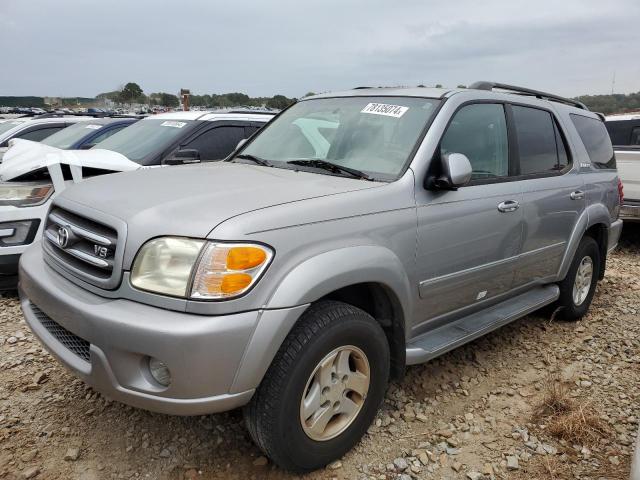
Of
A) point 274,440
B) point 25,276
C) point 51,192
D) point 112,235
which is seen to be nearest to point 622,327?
point 274,440

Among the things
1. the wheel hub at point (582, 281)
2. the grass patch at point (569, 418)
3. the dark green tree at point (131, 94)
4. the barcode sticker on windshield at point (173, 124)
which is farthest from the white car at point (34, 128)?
the dark green tree at point (131, 94)

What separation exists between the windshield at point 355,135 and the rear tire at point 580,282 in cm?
214

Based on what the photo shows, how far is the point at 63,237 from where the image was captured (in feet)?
7.88

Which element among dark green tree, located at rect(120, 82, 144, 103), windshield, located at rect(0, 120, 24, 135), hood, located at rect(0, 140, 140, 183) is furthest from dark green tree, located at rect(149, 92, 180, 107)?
hood, located at rect(0, 140, 140, 183)

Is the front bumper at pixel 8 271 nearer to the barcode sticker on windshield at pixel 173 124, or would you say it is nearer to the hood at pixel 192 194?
the hood at pixel 192 194

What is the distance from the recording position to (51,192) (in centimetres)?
447

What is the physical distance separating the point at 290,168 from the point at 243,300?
1.24 meters

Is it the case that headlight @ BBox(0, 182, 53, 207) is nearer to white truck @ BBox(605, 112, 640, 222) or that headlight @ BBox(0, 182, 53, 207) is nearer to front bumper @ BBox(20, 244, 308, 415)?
front bumper @ BBox(20, 244, 308, 415)

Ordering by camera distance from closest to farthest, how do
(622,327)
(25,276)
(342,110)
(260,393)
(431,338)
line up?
(260,393)
(25,276)
(431,338)
(342,110)
(622,327)

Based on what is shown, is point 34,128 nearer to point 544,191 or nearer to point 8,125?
point 8,125

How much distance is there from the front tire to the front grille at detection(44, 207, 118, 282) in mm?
811

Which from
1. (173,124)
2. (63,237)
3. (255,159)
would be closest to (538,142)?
(255,159)

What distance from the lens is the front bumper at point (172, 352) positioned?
1918mm

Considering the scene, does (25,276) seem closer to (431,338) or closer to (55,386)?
(55,386)
